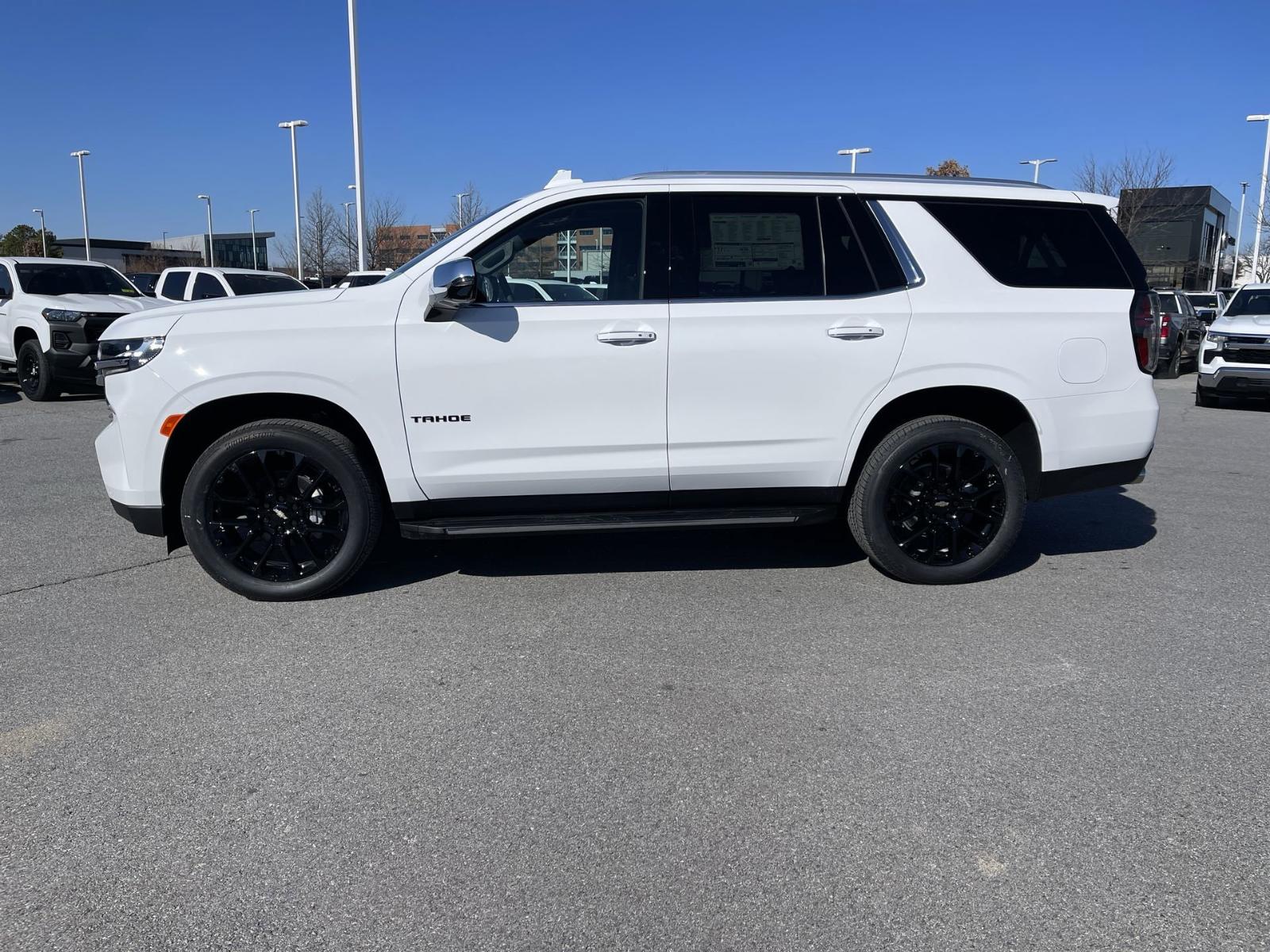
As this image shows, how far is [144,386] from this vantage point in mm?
4602

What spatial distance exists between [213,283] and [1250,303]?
16065mm

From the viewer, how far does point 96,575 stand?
5312mm

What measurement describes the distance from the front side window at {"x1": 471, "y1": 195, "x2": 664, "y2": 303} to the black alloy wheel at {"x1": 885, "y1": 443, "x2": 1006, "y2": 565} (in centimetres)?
161

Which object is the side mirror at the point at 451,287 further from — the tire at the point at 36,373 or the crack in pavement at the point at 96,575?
the tire at the point at 36,373

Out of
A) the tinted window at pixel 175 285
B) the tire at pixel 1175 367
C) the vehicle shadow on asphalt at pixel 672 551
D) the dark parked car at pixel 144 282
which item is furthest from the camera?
the dark parked car at pixel 144 282

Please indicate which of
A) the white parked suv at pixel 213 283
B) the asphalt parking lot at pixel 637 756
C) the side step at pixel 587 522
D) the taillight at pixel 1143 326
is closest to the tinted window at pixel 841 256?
the side step at pixel 587 522

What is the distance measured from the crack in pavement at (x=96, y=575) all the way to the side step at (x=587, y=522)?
171 cm

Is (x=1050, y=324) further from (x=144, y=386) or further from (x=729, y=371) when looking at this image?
(x=144, y=386)

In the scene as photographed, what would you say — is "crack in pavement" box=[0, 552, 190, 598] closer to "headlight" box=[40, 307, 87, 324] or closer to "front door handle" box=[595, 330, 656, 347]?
"front door handle" box=[595, 330, 656, 347]

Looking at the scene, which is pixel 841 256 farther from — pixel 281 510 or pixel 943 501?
pixel 281 510

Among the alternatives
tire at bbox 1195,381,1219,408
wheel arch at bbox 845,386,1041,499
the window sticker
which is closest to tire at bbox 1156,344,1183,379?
tire at bbox 1195,381,1219,408

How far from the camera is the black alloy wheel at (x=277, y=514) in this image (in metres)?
4.70

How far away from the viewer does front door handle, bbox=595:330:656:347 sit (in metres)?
4.63

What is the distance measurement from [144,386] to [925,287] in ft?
12.2
